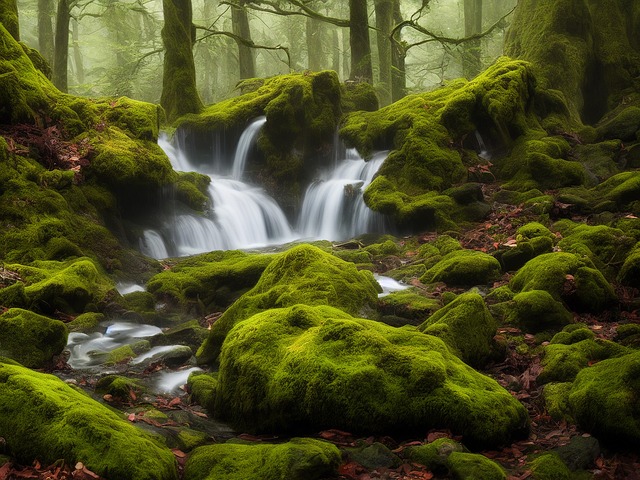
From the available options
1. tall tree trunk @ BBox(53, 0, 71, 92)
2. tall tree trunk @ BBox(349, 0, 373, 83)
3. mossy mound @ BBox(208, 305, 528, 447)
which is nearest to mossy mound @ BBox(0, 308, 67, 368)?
mossy mound @ BBox(208, 305, 528, 447)

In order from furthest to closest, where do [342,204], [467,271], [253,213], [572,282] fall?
[253,213] → [342,204] → [467,271] → [572,282]

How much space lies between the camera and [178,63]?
17.7 meters

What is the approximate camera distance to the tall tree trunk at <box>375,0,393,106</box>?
876 inches

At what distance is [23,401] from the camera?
3.96 meters

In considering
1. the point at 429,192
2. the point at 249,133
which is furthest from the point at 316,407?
the point at 249,133

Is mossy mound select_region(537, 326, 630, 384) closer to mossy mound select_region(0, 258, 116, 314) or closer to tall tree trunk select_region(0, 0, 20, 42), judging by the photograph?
mossy mound select_region(0, 258, 116, 314)

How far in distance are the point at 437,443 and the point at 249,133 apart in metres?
13.4

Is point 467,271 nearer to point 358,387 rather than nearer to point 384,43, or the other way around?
point 358,387

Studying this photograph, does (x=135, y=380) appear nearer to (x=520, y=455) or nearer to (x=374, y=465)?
(x=374, y=465)

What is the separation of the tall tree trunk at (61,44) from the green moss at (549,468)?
19.2 metres

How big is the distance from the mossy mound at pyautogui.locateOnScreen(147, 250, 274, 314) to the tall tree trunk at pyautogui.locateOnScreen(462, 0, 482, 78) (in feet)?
50.8

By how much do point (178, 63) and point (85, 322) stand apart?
11958 millimetres

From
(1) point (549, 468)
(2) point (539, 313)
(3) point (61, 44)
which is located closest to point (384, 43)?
(3) point (61, 44)

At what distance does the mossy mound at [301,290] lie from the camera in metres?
6.76
